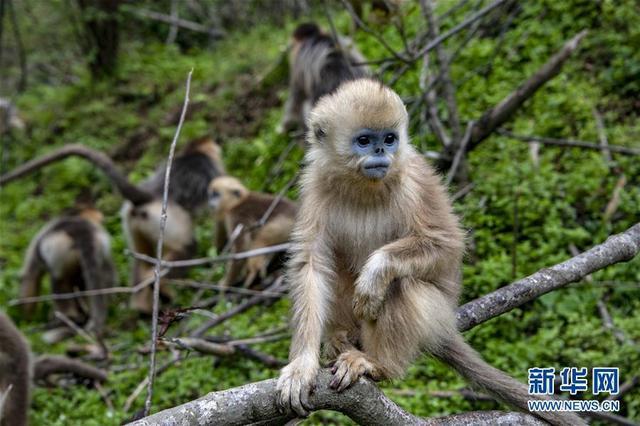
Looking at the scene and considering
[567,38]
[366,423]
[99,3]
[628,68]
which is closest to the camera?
[366,423]

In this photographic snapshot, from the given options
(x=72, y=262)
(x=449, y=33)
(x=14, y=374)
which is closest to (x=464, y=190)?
(x=449, y=33)

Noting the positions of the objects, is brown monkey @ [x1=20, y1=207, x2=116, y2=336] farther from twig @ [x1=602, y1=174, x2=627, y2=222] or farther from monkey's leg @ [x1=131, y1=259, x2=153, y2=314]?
twig @ [x1=602, y1=174, x2=627, y2=222]

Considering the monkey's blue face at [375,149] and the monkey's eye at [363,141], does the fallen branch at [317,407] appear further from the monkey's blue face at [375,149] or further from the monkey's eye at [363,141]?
the monkey's eye at [363,141]

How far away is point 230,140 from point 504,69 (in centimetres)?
399

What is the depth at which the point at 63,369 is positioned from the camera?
5.98 m

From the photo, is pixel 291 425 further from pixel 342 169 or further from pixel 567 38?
pixel 567 38

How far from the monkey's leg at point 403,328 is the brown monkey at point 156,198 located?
4.69 meters

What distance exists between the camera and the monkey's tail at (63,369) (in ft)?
19.4

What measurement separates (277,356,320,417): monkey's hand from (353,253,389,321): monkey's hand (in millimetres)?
367

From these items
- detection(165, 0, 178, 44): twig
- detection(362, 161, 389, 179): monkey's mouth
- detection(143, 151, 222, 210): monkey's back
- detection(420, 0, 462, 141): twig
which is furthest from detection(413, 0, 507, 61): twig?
detection(165, 0, 178, 44): twig

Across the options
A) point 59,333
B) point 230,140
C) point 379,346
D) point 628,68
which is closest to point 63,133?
point 230,140

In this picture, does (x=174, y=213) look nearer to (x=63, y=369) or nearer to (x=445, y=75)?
(x=63, y=369)

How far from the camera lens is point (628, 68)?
22.6 feet

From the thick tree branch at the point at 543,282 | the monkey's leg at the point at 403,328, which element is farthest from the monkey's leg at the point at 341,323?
the thick tree branch at the point at 543,282
